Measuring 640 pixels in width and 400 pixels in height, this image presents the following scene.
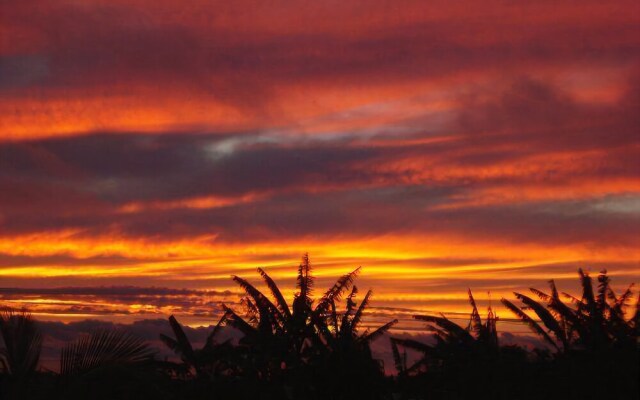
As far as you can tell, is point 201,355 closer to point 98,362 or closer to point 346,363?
point 346,363

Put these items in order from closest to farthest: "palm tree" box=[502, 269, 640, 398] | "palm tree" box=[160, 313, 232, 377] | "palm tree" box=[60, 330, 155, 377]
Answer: "palm tree" box=[60, 330, 155, 377] < "palm tree" box=[502, 269, 640, 398] < "palm tree" box=[160, 313, 232, 377]

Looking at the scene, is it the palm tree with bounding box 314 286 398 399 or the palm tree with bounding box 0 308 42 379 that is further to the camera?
the palm tree with bounding box 314 286 398 399

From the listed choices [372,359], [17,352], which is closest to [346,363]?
[372,359]

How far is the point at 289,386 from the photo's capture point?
112 ft

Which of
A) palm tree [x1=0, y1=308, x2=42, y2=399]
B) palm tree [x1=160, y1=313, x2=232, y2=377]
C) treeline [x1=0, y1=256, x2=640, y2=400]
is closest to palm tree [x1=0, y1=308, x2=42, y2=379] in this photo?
palm tree [x1=0, y1=308, x2=42, y2=399]

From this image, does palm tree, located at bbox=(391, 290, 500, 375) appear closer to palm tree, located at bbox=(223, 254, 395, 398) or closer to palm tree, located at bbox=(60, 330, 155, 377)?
palm tree, located at bbox=(223, 254, 395, 398)

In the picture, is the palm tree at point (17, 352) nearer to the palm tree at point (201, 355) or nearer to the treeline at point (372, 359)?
the treeline at point (372, 359)

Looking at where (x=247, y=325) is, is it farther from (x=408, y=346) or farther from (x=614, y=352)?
(x=614, y=352)

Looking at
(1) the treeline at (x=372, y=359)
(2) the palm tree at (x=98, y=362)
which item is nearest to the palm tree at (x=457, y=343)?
(1) the treeline at (x=372, y=359)

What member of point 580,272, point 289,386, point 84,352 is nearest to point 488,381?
point 580,272

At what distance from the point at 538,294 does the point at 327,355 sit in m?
9.38

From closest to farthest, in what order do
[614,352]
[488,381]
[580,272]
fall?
[614,352]
[488,381]
[580,272]

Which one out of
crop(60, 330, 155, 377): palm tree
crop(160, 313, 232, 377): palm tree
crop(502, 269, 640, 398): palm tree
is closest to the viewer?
crop(60, 330, 155, 377): palm tree

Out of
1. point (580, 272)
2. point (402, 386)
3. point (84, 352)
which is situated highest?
point (580, 272)
